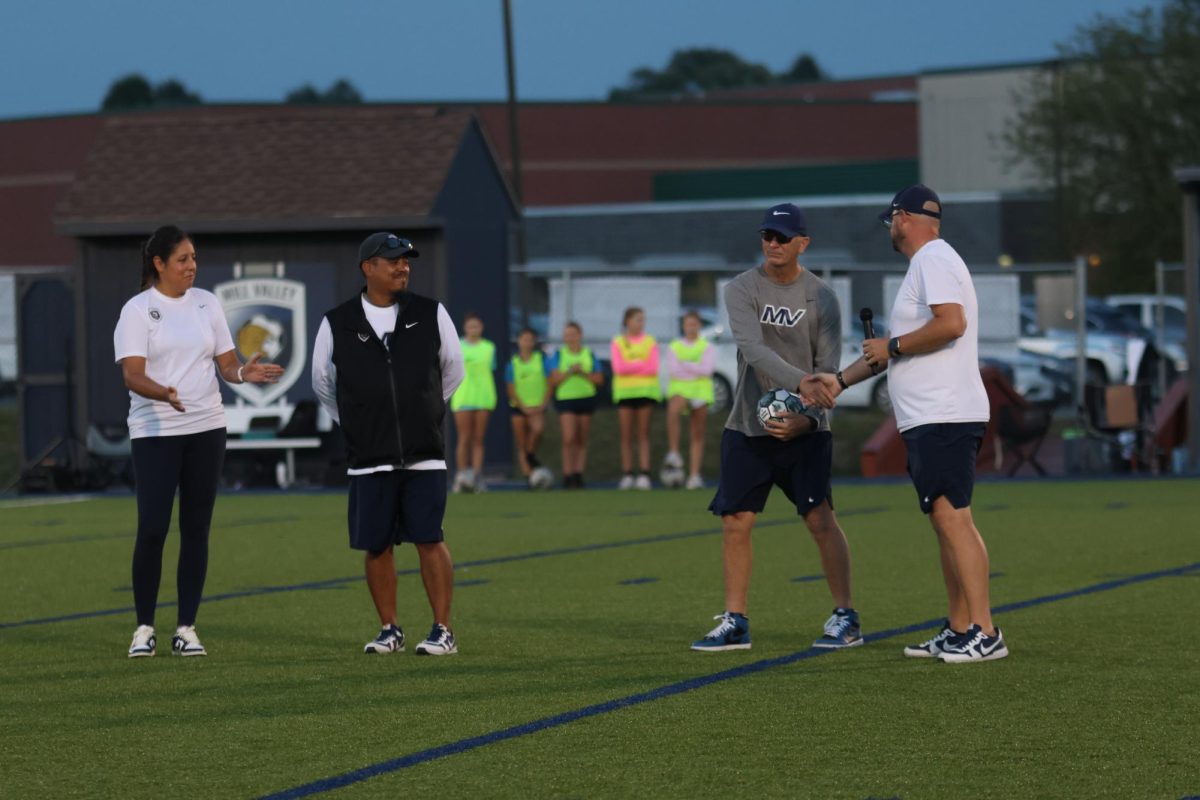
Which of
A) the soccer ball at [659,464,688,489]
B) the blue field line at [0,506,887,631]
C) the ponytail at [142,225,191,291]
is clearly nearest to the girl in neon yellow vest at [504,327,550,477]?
the soccer ball at [659,464,688,489]

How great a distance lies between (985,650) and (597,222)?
41645 mm

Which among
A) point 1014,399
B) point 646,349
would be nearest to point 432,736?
point 646,349

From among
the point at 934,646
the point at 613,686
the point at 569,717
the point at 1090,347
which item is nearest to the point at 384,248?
A: the point at 613,686

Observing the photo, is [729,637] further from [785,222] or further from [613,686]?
[785,222]

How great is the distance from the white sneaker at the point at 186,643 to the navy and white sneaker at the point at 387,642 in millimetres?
750

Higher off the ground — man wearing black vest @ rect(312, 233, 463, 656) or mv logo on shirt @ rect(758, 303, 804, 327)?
mv logo on shirt @ rect(758, 303, 804, 327)

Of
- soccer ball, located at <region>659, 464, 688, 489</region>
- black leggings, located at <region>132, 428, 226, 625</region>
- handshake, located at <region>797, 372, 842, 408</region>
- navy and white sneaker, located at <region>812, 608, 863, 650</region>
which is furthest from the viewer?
soccer ball, located at <region>659, 464, 688, 489</region>

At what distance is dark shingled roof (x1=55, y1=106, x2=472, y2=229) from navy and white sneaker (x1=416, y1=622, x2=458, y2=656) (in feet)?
51.3

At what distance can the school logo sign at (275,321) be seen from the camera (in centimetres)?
2486

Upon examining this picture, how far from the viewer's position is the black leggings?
9.31 meters

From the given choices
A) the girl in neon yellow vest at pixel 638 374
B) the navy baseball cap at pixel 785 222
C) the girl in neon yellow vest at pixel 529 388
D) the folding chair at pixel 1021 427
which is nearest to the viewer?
the navy baseball cap at pixel 785 222

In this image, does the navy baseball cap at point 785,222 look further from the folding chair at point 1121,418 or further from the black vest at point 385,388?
the folding chair at point 1121,418

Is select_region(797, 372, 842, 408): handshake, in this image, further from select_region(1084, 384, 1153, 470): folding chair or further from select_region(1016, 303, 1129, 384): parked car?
select_region(1016, 303, 1129, 384): parked car

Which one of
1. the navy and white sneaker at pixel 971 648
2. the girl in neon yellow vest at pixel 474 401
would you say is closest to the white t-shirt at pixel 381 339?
the navy and white sneaker at pixel 971 648
